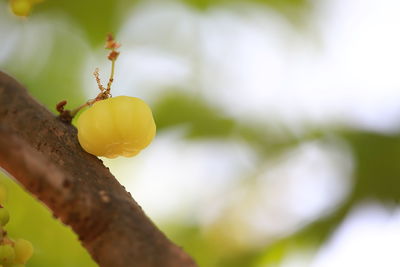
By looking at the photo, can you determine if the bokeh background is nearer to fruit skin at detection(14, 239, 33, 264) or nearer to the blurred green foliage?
the blurred green foliage

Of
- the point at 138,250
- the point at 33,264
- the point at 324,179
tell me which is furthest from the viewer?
the point at 324,179

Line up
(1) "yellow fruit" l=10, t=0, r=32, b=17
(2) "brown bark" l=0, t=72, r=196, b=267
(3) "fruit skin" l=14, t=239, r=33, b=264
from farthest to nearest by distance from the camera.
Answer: (1) "yellow fruit" l=10, t=0, r=32, b=17 < (3) "fruit skin" l=14, t=239, r=33, b=264 < (2) "brown bark" l=0, t=72, r=196, b=267

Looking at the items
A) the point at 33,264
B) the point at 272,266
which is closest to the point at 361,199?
the point at 272,266

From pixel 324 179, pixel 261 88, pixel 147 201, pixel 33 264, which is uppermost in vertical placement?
pixel 261 88

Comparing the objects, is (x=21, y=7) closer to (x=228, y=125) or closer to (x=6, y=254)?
(x=6, y=254)

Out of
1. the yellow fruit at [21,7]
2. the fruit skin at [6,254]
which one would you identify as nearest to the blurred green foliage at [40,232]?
the yellow fruit at [21,7]

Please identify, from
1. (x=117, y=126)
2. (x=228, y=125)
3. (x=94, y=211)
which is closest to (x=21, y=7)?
(x=117, y=126)

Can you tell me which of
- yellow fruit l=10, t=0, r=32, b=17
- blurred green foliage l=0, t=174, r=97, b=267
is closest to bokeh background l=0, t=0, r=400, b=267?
blurred green foliage l=0, t=174, r=97, b=267

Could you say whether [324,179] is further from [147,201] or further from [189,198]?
[147,201]
